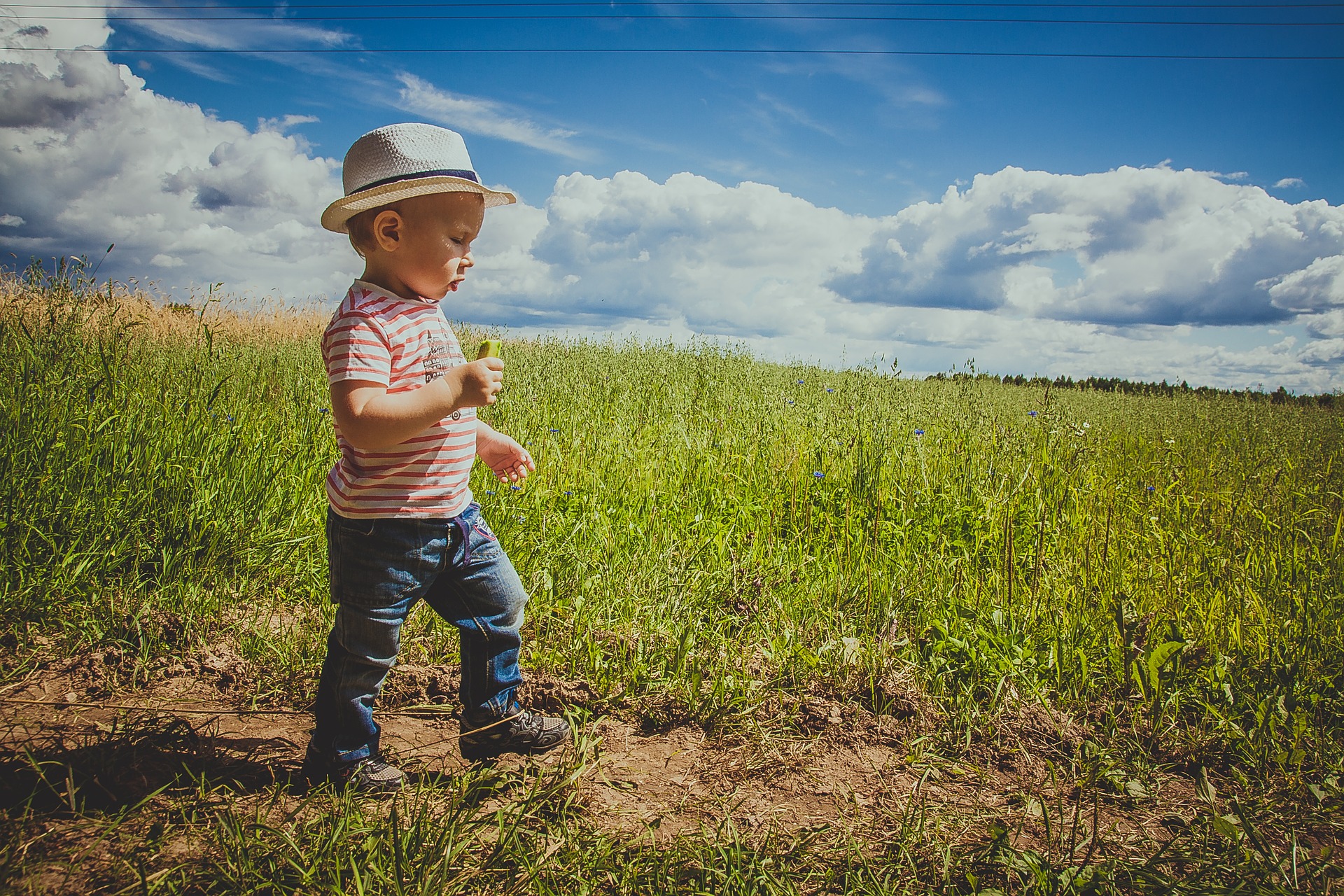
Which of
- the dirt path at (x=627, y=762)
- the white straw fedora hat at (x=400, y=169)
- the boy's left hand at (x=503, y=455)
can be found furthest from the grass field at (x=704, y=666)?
the white straw fedora hat at (x=400, y=169)

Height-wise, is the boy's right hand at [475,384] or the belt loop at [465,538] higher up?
the boy's right hand at [475,384]

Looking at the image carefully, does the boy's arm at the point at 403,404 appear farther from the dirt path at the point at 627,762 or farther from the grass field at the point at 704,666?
the dirt path at the point at 627,762

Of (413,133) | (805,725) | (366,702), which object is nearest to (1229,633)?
(805,725)

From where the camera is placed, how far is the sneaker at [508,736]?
1955 millimetres

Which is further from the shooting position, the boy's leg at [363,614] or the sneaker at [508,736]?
the sneaker at [508,736]

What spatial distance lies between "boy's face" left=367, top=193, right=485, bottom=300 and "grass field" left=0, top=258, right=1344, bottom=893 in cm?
130

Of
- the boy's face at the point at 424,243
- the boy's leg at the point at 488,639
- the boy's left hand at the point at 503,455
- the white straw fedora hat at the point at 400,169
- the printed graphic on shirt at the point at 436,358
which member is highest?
the white straw fedora hat at the point at 400,169

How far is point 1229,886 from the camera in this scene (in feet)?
5.16

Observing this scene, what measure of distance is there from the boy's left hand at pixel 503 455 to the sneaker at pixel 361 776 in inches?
32.8

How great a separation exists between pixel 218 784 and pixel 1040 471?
4008 mm

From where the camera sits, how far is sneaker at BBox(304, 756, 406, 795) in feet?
5.82

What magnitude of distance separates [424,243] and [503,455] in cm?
65

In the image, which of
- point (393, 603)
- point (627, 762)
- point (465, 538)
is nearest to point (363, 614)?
point (393, 603)

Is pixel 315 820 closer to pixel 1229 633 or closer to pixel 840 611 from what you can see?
pixel 840 611
